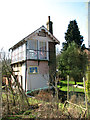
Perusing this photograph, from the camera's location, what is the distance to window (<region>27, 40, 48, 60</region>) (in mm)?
6105

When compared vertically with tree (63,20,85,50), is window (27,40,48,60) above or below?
below

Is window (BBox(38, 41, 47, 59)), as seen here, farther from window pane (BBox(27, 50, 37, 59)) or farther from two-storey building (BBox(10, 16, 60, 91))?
window pane (BBox(27, 50, 37, 59))

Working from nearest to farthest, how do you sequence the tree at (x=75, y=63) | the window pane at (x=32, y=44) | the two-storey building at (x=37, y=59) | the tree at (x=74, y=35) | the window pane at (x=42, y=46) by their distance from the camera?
the two-storey building at (x=37, y=59) → the window pane at (x=32, y=44) → the window pane at (x=42, y=46) → the tree at (x=75, y=63) → the tree at (x=74, y=35)

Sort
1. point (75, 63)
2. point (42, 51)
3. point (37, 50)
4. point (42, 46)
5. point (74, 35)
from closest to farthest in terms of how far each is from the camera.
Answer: point (37, 50) < point (42, 51) < point (42, 46) < point (75, 63) < point (74, 35)

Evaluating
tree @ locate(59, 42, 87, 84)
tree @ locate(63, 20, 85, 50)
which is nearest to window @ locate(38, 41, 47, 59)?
tree @ locate(59, 42, 87, 84)

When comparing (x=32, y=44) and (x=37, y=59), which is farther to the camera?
(x=32, y=44)

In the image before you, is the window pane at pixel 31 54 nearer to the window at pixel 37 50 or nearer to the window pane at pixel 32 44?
the window at pixel 37 50

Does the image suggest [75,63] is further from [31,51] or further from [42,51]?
[31,51]

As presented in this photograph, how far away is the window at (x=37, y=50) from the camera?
6.11 meters

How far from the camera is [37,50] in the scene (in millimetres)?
6133

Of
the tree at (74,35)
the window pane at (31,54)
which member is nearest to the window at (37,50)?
Answer: the window pane at (31,54)

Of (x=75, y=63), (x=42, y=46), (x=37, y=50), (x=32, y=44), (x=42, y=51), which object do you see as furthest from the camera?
(x=75, y=63)

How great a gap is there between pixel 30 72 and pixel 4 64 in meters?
3.73

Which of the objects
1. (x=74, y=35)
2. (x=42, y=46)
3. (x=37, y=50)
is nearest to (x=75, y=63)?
(x=42, y=46)
